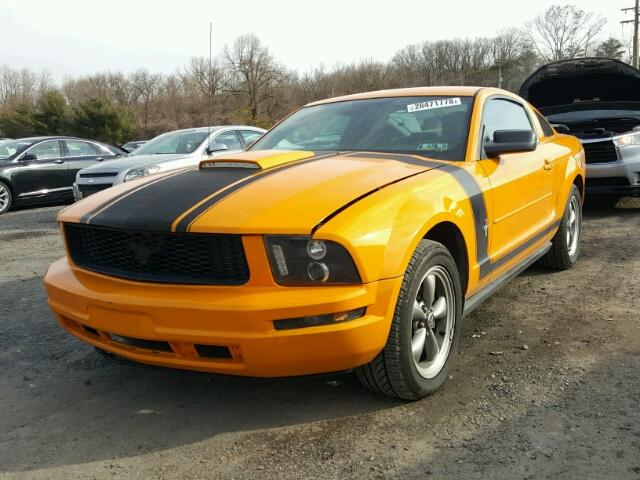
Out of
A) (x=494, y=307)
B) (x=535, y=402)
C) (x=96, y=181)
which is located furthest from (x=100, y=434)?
(x=96, y=181)

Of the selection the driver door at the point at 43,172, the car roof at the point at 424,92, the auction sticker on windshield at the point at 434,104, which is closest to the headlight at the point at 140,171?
the driver door at the point at 43,172

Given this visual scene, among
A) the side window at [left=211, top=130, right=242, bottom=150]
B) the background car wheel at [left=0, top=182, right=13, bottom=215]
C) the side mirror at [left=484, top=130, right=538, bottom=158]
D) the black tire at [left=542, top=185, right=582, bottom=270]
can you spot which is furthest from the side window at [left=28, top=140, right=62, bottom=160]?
the side mirror at [left=484, top=130, right=538, bottom=158]

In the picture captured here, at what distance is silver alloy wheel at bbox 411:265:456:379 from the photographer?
9.08ft

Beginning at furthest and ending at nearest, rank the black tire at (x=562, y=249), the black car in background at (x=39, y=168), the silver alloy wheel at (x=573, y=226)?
the black car in background at (x=39, y=168), the silver alloy wheel at (x=573, y=226), the black tire at (x=562, y=249)

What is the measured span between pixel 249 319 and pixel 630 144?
6766mm

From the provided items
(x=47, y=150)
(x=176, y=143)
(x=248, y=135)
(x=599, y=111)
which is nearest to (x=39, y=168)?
(x=47, y=150)

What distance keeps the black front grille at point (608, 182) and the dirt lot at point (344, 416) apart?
3.89 m

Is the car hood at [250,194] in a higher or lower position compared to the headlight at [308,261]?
higher

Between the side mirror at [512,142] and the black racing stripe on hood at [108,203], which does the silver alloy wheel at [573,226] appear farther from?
the black racing stripe on hood at [108,203]

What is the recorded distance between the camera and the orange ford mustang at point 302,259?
232cm

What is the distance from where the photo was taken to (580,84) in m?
8.62

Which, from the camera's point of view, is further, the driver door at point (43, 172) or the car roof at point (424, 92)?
the driver door at point (43, 172)

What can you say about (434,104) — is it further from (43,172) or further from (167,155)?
(43,172)

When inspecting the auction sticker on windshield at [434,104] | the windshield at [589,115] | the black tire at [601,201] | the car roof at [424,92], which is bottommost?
the black tire at [601,201]
